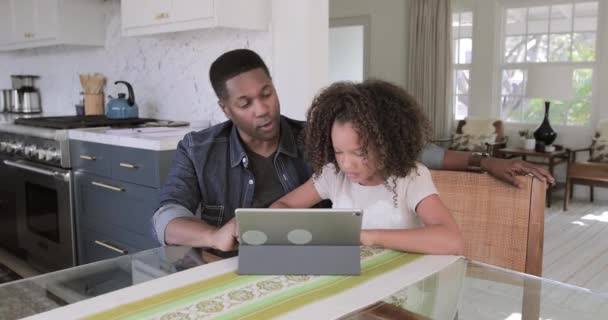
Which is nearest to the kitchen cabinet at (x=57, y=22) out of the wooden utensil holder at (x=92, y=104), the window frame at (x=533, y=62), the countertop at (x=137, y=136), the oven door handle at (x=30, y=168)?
the wooden utensil holder at (x=92, y=104)

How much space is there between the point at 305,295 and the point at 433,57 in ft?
20.1

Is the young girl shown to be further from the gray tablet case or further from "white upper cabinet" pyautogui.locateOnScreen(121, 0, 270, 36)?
"white upper cabinet" pyautogui.locateOnScreen(121, 0, 270, 36)

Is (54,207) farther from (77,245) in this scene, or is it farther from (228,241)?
(228,241)

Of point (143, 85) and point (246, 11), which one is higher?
point (246, 11)

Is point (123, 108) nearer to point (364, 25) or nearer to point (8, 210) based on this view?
point (8, 210)

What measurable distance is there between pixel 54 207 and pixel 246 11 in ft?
5.35

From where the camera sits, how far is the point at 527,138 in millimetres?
6035

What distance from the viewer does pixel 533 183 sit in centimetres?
134

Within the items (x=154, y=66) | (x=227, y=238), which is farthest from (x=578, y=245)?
(x=227, y=238)

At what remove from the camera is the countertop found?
2512 mm

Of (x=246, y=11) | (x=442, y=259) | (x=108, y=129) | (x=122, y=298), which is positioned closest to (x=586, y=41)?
(x=246, y=11)

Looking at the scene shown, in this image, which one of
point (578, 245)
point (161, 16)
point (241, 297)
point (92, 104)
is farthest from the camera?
point (578, 245)

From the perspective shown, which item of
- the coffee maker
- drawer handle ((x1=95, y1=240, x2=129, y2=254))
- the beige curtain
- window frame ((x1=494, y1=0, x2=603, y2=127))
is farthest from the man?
the beige curtain

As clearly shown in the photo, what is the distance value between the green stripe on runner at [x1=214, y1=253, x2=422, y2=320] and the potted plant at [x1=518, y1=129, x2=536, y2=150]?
16.6ft
